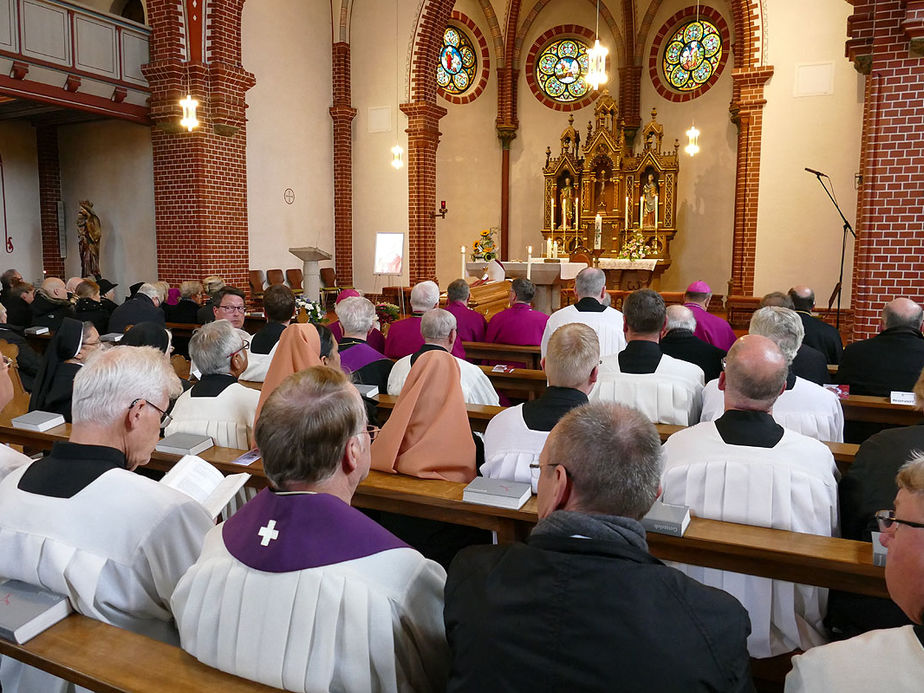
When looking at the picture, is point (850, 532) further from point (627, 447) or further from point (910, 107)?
point (910, 107)

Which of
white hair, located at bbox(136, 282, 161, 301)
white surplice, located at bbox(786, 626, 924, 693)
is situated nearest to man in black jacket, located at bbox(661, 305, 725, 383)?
white surplice, located at bbox(786, 626, 924, 693)

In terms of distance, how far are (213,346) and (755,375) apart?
106 inches

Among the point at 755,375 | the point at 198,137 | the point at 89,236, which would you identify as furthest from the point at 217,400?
the point at 89,236

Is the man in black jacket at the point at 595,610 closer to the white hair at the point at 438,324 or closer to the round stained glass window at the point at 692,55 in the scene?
the white hair at the point at 438,324

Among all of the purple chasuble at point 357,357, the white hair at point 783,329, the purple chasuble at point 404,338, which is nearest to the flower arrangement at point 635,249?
the purple chasuble at point 404,338

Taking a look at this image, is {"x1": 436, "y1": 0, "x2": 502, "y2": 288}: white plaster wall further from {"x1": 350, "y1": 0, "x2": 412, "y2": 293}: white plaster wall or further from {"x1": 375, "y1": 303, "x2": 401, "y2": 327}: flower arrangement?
{"x1": 375, "y1": 303, "x2": 401, "y2": 327}: flower arrangement

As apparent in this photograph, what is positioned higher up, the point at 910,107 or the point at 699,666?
the point at 910,107

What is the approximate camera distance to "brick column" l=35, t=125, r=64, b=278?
13.6m

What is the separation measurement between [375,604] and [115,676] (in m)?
0.61

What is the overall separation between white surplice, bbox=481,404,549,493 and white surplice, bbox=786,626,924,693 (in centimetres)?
169

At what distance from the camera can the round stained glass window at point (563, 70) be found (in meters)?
17.8

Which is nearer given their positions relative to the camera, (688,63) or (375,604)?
(375,604)

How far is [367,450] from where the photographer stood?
1961 millimetres

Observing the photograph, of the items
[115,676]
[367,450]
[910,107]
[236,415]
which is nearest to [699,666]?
[367,450]
